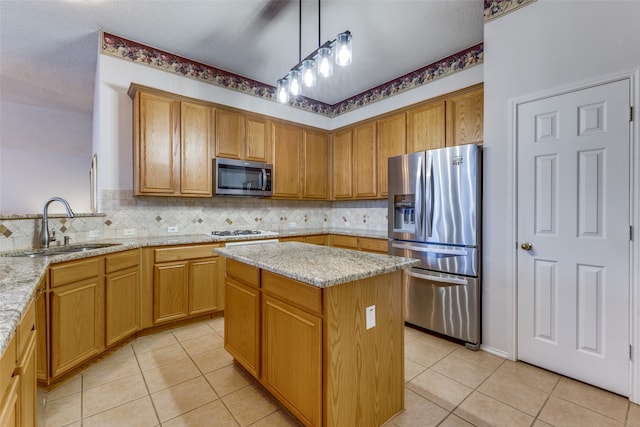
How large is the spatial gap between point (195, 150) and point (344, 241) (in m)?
2.18

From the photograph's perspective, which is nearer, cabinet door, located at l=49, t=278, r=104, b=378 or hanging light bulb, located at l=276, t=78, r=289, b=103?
cabinet door, located at l=49, t=278, r=104, b=378

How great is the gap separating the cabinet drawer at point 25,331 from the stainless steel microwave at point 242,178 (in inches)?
86.1

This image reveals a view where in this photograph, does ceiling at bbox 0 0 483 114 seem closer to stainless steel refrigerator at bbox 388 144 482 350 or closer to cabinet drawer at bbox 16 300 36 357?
stainless steel refrigerator at bbox 388 144 482 350

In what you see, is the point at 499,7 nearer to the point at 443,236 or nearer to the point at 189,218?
the point at 443,236

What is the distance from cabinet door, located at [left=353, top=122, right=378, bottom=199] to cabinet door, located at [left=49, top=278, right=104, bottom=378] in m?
3.11

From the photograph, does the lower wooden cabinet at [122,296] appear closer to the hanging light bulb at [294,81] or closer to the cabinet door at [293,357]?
the cabinet door at [293,357]

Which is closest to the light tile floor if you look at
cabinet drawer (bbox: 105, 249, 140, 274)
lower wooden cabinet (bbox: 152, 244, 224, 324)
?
lower wooden cabinet (bbox: 152, 244, 224, 324)

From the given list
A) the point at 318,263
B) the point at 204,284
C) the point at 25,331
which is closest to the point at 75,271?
the point at 25,331

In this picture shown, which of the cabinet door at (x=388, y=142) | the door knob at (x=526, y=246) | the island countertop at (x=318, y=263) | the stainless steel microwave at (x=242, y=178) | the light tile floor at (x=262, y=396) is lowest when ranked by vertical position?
Result: the light tile floor at (x=262, y=396)

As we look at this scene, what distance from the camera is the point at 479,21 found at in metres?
2.73

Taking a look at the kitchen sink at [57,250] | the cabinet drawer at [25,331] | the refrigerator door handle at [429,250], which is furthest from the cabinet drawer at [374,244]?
the cabinet drawer at [25,331]

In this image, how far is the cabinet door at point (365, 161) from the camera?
398 centimetres

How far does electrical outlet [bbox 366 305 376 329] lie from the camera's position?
60.1 inches

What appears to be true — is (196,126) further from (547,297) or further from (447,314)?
(547,297)
